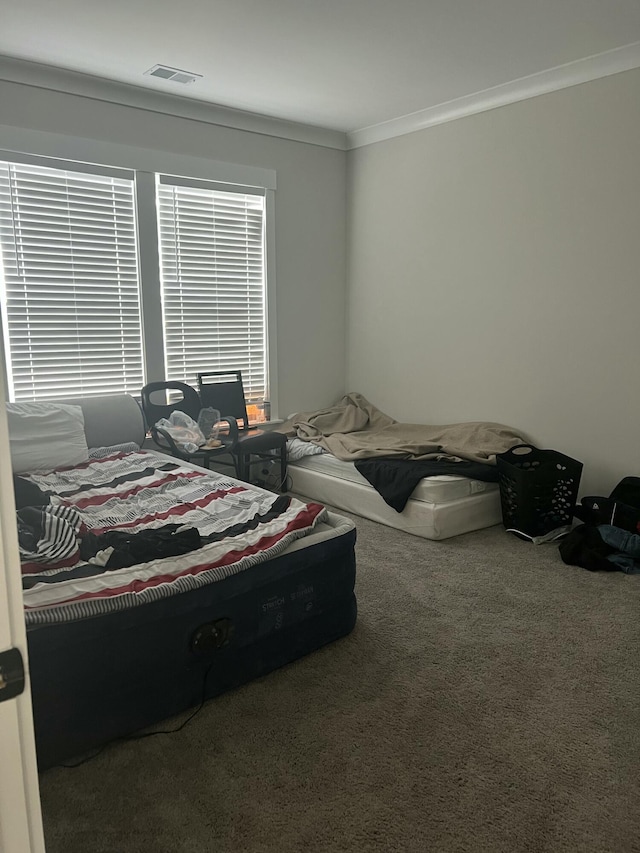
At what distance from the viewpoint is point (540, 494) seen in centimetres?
366

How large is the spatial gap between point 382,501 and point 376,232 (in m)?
2.42

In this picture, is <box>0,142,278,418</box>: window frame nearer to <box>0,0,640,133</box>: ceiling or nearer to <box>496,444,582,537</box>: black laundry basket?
<box>0,0,640,133</box>: ceiling

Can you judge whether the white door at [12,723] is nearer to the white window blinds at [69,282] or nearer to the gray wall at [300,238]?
the white window blinds at [69,282]

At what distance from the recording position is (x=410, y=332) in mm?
5094

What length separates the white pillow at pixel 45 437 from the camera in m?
3.58

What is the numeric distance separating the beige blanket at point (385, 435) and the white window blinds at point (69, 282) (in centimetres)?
140

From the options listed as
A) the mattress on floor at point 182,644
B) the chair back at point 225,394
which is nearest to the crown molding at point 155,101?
the chair back at point 225,394

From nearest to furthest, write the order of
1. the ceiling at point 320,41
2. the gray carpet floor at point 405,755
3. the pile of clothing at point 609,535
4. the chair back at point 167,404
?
1. the gray carpet floor at point 405,755
2. the ceiling at point 320,41
3. the pile of clothing at point 609,535
4. the chair back at point 167,404

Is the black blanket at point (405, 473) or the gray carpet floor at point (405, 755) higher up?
the black blanket at point (405, 473)

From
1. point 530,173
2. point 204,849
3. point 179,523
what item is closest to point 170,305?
point 179,523

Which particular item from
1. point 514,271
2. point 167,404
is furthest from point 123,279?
point 514,271

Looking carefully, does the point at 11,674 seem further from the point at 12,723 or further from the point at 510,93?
the point at 510,93

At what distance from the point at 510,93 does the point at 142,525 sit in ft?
11.7

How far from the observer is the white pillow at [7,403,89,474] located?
11.7ft
